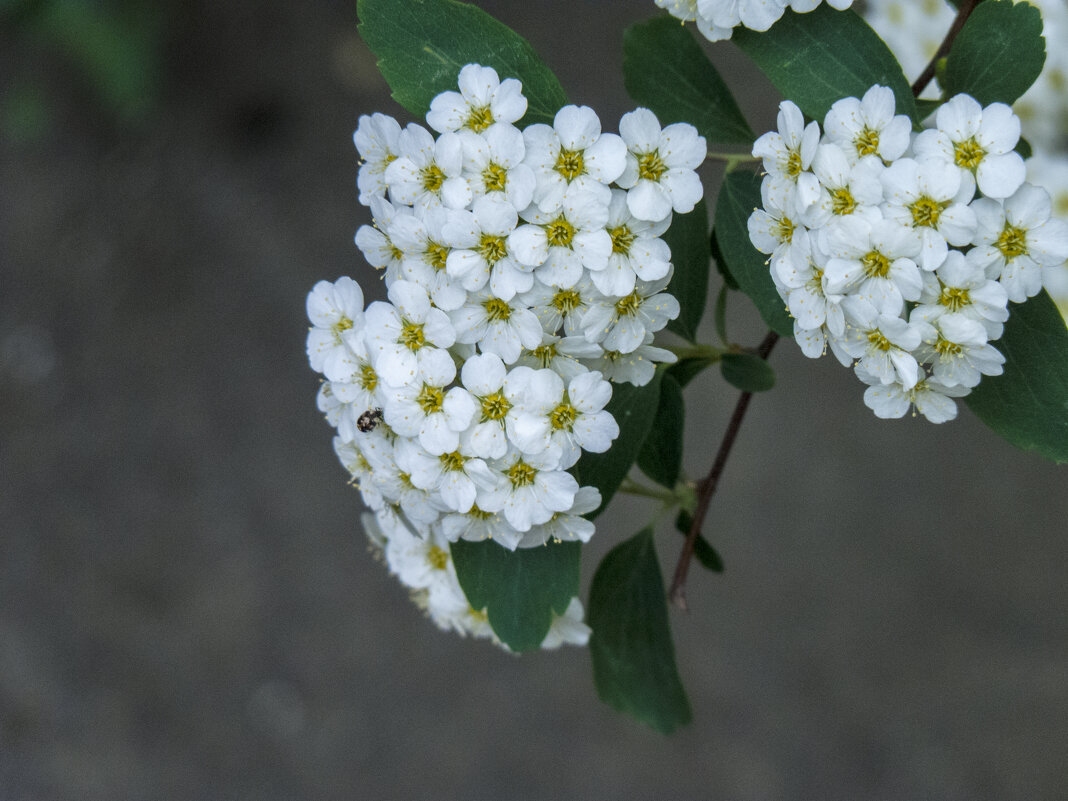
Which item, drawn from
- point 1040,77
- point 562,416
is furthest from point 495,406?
point 1040,77

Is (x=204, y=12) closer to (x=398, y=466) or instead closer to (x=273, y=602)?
(x=273, y=602)

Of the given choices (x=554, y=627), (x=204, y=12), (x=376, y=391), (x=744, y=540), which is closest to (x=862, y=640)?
(x=744, y=540)

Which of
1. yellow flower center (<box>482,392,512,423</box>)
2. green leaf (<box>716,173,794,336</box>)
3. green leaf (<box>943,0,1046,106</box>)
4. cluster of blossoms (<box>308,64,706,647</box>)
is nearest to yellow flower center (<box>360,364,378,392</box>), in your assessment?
cluster of blossoms (<box>308,64,706,647</box>)

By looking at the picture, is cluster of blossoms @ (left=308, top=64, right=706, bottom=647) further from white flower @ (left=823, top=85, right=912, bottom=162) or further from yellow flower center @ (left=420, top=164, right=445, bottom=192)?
white flower @ (left=823, top=85, right=912, bottom=162)

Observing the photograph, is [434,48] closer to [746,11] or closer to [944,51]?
[746,11]

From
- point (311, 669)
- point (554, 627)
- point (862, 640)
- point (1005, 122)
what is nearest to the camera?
point (1005, 122)
